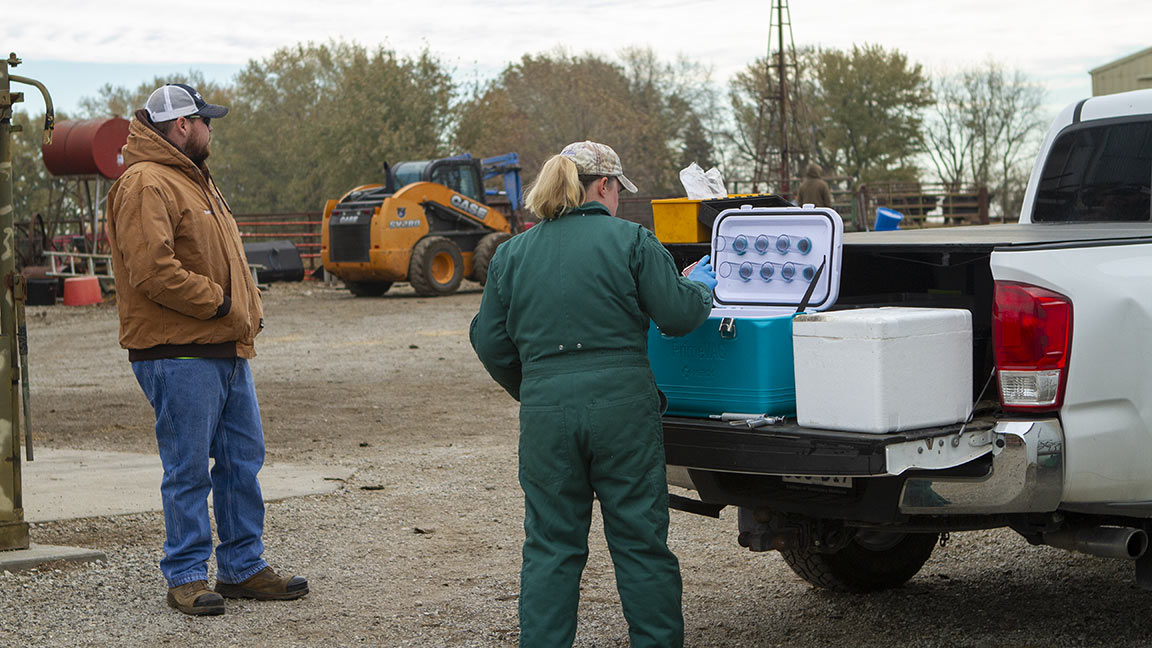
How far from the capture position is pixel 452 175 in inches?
993

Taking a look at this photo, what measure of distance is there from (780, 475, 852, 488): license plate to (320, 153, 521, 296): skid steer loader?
19401mm

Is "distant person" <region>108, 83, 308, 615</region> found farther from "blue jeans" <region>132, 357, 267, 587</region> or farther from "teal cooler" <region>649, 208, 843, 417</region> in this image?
"teal cooler" <region>649, 208, 843, 417</region>

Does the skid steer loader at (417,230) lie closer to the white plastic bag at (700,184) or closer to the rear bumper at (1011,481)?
the white plastic bag at (700,184)

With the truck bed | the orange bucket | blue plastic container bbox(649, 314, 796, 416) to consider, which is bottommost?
the orange bucket

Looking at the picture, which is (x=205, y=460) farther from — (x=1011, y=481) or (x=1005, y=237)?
(x=1005, y=237)

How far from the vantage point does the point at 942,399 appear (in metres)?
3.90

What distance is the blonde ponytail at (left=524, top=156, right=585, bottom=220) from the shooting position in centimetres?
413

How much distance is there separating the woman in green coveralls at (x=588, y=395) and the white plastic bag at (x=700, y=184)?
1.10m

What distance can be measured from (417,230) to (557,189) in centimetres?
1979

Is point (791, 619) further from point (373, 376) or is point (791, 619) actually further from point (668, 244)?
point (373, 376)

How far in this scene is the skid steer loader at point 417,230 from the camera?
918 inches

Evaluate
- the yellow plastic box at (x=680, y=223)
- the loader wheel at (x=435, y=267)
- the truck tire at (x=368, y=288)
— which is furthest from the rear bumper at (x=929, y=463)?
the truck tire at (x=368, y=288)

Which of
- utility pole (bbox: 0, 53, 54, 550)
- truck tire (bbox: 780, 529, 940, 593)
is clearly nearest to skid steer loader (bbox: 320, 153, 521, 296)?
utility pole (bbox: 0, 53, 54, 550)

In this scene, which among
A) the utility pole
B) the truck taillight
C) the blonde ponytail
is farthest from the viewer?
the utility pole
